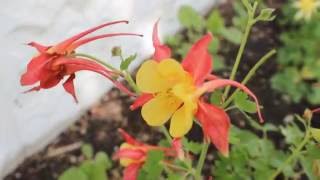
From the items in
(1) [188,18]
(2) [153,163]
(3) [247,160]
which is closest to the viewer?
(2) [153,163]

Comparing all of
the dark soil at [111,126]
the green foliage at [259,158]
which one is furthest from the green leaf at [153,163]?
the dark soil at [111,126]

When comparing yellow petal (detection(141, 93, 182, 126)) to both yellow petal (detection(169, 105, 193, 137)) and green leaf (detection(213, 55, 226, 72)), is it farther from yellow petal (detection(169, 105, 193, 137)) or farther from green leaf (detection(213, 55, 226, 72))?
green leaf (detection(213, 55, 226, 72))

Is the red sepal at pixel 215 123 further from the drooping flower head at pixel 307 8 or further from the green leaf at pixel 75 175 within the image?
the drooping flower head at pixel 307 8

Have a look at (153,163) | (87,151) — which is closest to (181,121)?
(153,163)

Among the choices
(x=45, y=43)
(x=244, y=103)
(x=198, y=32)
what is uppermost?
(x=45, y=43)

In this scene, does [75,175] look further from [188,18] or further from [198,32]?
[198,32]

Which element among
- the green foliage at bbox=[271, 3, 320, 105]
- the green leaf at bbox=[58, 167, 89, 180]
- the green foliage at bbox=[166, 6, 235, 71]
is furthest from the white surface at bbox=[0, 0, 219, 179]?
the green foliage at bbox=[271, 3, 320, 105]

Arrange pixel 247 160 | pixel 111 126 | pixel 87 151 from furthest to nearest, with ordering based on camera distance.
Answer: pixel 111 126, pixel 87 151, pixel 247 160
